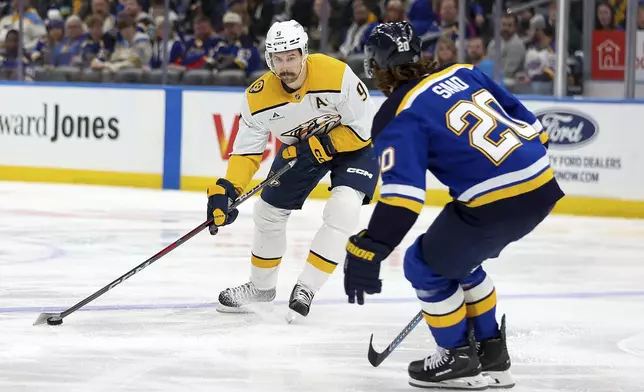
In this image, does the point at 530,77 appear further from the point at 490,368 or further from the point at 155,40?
the point at 490,368

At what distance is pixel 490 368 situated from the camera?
357 centimetres

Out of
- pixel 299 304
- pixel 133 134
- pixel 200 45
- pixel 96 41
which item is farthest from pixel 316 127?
pixel 96 41

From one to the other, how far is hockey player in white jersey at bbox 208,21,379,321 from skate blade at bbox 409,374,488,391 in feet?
3.63

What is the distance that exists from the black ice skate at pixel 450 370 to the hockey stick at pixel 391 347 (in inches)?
5.7

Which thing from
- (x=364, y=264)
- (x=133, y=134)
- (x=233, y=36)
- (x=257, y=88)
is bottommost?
(x=133, y=134)

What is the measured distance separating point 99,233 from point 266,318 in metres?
2.68

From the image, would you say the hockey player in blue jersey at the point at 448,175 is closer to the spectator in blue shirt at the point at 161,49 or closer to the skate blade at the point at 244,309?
the skate blade at the point at 244,309

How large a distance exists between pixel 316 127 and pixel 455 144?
65.2 inches

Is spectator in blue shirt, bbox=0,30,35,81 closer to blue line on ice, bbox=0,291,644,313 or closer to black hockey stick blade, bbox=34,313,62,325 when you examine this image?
blue line on ice, bbox=0,291,644,313

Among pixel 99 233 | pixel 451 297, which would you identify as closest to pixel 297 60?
pixel 451 297

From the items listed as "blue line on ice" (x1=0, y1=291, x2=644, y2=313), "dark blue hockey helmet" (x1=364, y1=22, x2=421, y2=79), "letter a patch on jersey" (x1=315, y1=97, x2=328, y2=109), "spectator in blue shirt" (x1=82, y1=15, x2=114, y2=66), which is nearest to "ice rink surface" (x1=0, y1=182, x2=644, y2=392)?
"blue line on ice" (x1=0, y1=291, x2=644, y2=313)

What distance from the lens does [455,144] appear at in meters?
3.23

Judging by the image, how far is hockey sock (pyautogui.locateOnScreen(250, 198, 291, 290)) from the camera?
16.0 ft

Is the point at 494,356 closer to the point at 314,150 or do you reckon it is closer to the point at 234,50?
the point at 314,150
